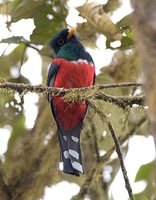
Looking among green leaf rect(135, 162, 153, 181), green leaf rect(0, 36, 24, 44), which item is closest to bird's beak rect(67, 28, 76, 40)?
green leaf rect(0, 36, 24, 44)

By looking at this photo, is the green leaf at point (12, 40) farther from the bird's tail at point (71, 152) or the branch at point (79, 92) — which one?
the branch at point (79, 92)

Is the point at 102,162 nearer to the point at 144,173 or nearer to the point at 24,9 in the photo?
the point at 144,173

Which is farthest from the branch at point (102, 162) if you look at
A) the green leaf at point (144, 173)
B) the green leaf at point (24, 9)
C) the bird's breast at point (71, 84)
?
the green leaf at point (24, 9)

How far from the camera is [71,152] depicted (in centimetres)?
263

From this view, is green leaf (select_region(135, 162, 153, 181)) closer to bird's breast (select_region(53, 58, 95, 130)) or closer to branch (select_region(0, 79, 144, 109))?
bird's breast (select_region(53, 58, 95, 130))

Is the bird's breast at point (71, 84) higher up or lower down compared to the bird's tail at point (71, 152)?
higher up

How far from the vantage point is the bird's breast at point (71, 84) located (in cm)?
286

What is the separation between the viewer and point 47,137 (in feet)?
11.4

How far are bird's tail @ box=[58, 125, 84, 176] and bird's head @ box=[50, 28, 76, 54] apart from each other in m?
0.68

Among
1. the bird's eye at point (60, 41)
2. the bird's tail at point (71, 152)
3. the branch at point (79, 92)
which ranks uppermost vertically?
the bird's eye at point (60, 41)

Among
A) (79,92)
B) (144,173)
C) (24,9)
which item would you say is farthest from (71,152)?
(79,92)

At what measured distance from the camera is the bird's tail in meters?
2.43

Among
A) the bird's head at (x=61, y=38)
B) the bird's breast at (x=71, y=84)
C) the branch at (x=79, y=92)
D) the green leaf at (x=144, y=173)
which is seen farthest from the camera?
the bird's head at (x=61, y=38)

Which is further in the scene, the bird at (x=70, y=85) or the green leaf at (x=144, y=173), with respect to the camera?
the green leaf at (x=144, y=173)
